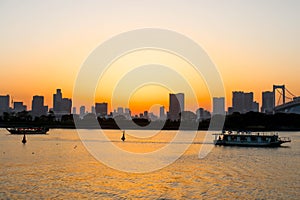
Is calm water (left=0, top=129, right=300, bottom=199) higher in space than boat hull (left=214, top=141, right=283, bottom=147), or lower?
lower

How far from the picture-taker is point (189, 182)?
1344 inches

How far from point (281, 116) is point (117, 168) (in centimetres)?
12710

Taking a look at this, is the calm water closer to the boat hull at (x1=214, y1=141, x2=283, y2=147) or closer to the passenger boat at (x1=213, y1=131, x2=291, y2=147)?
the boat hull at (x1=214, y1=141, x2=283, y2=147)

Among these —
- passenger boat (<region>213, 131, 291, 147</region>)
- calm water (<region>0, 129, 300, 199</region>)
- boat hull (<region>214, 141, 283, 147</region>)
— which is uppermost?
passenger boat (<region>213, 131, 291, 147</region>)

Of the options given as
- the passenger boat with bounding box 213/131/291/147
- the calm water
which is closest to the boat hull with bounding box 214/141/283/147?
the passenger boat with bounding box 213/131/291/147

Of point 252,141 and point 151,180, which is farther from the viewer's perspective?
point 252,141

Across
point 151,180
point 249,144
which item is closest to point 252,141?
point 249,144

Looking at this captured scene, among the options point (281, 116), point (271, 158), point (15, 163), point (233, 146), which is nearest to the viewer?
point (15, 163)

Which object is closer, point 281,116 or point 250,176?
point 250,176

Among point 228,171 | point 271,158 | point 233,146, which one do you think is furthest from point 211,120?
point 228,171

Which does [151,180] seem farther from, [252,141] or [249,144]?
[252,141]

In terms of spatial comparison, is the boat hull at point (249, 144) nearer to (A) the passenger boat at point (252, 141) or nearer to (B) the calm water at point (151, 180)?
(A) the passenger boat at point (252, 141)

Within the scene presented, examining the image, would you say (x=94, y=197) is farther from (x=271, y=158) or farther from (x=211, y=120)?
(x=211, y=120)

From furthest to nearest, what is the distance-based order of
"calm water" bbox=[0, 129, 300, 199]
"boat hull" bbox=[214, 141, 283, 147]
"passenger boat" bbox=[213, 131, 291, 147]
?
"passenger boat" bbox=[213, 131, 291, 147] → "boat hull" bbox=[214, 141, 283, 147] → "calm water" bbox=[0, 129, 300, 199]
